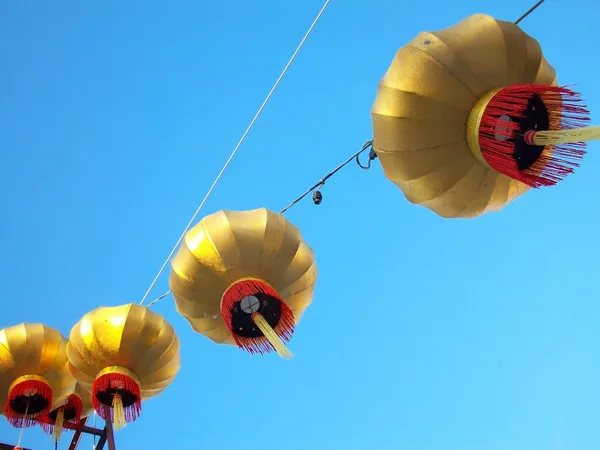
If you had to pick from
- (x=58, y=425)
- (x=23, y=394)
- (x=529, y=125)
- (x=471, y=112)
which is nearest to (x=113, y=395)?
(x=23, y=394)

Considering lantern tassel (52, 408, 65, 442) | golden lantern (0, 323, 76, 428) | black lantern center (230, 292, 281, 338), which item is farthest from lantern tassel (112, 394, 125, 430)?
lantern tassel (52, 408, 65, 442)

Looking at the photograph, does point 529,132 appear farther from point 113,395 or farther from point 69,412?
point 69,412

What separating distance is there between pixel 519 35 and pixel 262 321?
281 cm

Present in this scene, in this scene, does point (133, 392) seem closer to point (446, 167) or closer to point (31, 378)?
point (31, 378)

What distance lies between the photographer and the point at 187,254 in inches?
226

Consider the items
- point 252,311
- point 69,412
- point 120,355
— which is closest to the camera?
point 252,311

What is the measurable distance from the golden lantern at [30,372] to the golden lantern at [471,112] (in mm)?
4198

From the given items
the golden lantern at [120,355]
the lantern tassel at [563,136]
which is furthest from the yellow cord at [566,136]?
the golden lantern at [120,355]

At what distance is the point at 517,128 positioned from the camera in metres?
4.36

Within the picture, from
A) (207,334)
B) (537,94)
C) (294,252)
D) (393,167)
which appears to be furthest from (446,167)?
(207,334)

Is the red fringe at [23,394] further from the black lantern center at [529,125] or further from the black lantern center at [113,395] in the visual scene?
the black lantern center at [529,125]

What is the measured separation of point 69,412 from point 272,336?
332 centimetres

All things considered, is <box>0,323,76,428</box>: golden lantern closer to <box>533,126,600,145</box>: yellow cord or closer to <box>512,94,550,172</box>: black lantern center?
<box>512,94,550,172</box>: black lantern center

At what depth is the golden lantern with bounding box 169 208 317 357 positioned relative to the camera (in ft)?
18.4
